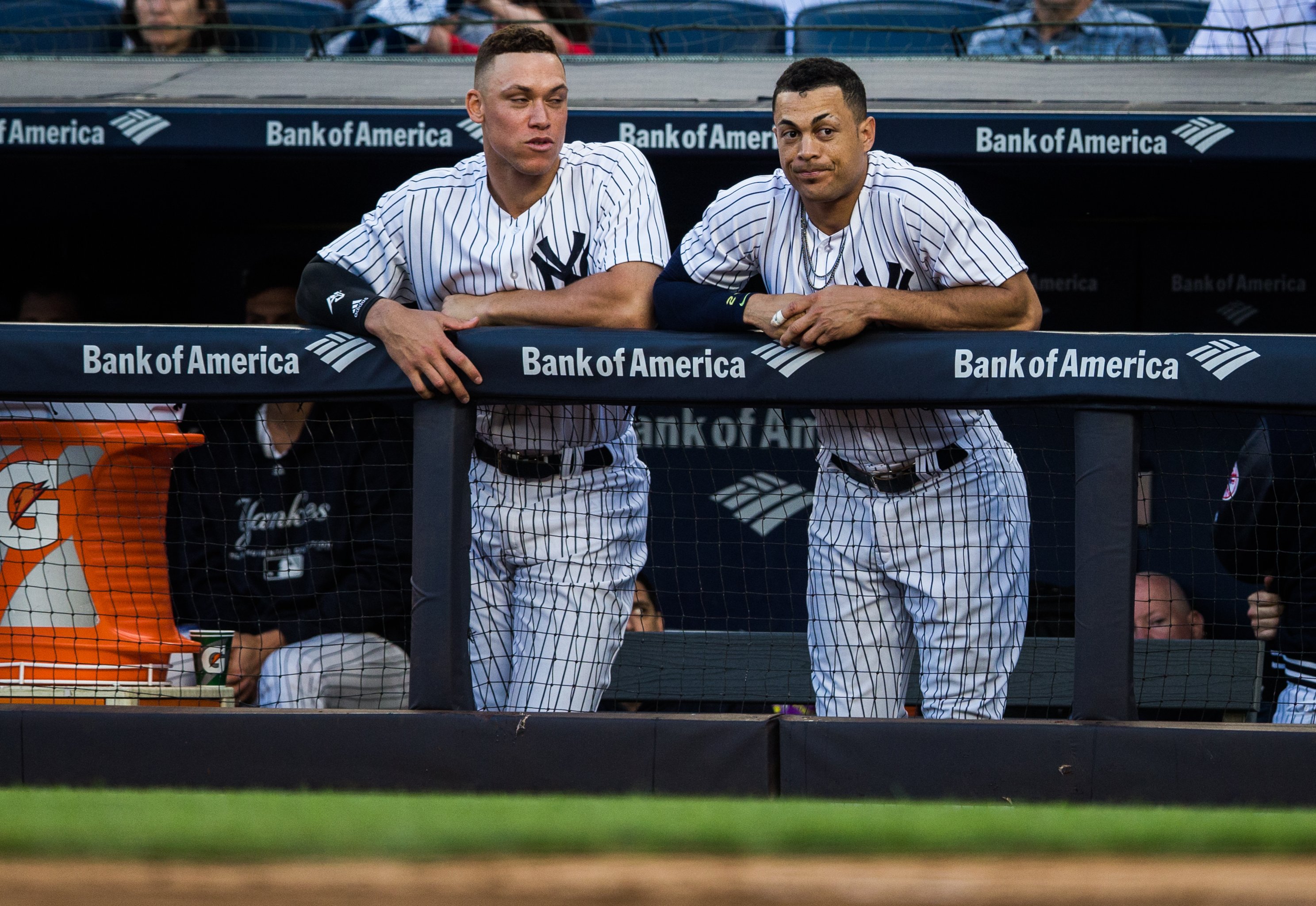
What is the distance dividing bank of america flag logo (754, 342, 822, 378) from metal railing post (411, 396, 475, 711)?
1.90ft

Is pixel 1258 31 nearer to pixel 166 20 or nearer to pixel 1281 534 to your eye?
pixel 1281 534

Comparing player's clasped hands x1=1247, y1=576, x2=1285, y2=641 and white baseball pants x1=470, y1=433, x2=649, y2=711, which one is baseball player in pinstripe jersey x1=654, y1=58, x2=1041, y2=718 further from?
player's clasped hands x1=1247, y1=576, x2=1285, y2=641

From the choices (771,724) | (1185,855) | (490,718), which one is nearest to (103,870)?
(1185,855)

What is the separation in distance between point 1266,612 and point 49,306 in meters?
3.91

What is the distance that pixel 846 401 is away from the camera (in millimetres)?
2695

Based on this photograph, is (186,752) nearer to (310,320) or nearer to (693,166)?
(310,320)

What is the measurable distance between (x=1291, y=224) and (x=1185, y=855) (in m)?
4.15

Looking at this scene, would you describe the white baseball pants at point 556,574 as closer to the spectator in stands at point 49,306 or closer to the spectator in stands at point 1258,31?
the spectator in stands at point 49,306

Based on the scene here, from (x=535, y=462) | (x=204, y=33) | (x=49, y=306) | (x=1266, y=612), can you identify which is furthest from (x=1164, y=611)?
(x=204, y=33)

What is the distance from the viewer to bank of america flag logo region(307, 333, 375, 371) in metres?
2.79

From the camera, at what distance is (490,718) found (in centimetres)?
277

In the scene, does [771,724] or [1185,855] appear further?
[771,724]

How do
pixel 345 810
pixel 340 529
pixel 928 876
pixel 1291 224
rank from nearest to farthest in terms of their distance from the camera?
pixel 928 876
pixel 345 810
pixel 340 529
pixel 1291 224

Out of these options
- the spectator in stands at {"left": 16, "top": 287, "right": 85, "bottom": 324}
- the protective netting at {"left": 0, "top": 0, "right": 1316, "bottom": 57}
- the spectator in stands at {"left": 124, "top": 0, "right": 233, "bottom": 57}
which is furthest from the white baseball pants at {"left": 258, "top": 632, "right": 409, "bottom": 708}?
the spectator in stands at {"left": 124, "top": 0, "right": 233, "bottom": 57}
